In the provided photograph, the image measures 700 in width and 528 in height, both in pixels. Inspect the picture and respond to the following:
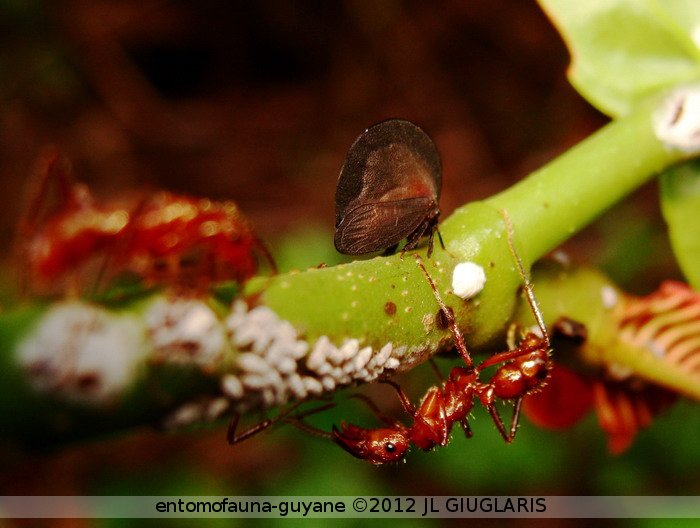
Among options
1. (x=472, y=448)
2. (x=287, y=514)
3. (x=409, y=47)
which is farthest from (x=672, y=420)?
(x=409, y=47)

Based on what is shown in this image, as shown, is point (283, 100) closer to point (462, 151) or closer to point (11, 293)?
point (462, 151)

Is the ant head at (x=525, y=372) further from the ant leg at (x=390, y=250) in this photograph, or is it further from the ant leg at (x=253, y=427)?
the ant leg at (x=253, y=427)

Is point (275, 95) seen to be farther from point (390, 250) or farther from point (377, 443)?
point (390, 250)

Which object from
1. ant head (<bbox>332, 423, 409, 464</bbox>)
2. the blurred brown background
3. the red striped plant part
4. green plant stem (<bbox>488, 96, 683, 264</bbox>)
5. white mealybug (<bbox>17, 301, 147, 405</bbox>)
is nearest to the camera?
white mealybug (<bbox>17, 301, 147, 405</bbox>)

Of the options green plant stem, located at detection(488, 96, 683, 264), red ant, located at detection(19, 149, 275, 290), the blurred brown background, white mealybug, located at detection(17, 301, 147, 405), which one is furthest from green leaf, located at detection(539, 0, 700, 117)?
the blurred brown background

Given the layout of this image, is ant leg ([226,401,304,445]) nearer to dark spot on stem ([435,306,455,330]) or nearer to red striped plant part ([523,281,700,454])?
dark spot on stem ([435,306,455,330])

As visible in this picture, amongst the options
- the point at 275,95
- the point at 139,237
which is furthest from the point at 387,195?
the point at 275,95
